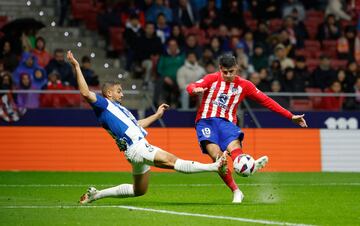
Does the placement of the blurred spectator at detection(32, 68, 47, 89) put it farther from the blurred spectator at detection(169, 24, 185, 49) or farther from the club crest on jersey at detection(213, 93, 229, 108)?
the club crest on jersey at detection(213, 93, 229, 108)

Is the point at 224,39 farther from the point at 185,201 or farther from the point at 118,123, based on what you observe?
the point at 118,123

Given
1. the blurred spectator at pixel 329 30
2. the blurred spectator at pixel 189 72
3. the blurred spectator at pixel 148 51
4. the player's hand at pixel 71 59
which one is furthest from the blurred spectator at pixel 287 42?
the player's hand at pixel 71 59

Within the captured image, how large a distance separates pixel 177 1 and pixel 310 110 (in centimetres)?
589

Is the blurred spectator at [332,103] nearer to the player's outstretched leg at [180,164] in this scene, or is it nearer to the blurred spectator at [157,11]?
the blurred spectator at [157,11]

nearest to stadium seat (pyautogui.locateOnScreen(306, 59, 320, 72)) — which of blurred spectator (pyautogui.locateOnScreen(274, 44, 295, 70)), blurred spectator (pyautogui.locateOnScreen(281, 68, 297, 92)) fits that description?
blurred spectator (pyautogui.locateOnScreen(274, 44, 295, 70))

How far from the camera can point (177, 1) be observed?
1113 inches

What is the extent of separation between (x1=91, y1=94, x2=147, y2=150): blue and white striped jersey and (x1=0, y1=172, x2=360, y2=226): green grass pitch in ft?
3.02

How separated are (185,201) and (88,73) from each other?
10.8 meters

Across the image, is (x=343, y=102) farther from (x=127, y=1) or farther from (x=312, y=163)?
(x=127, y=1)

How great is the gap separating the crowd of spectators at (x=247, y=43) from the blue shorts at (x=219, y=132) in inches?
384

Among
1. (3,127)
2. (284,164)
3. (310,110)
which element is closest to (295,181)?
(284,164)

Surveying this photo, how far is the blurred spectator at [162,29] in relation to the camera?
88.1ft

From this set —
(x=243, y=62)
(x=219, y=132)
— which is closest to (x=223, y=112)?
(x=219, y=132)

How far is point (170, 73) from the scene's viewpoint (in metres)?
25.5
